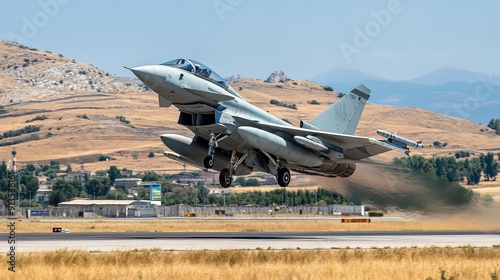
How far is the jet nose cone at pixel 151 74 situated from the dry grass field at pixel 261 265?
8.66m

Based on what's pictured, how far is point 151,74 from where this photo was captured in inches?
1318

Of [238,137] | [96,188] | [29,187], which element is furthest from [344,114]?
[29,187]

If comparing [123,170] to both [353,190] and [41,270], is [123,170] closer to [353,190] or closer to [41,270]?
[353,190]

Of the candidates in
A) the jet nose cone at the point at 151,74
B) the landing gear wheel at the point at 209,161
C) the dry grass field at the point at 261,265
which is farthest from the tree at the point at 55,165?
the dry grass field at the point at 261,265

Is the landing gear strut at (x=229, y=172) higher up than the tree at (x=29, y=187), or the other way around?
the tree at (x=29, y=187)

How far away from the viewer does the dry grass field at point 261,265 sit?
2158cm

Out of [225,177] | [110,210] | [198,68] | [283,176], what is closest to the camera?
[198,68]

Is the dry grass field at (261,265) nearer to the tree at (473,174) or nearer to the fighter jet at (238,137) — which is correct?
the fighter jet at (238,137)

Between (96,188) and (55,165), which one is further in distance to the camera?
(55,165)

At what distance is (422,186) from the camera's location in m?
39.9

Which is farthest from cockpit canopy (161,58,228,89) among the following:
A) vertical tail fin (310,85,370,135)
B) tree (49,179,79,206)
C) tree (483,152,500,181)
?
tree (483,152,500,181)

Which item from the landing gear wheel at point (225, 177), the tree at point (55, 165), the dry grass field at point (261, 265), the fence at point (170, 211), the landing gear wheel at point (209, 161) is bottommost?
the dry grass field at point (261, 265)

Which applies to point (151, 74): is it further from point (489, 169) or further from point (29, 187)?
point (489, 169)

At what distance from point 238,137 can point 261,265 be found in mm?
12800
